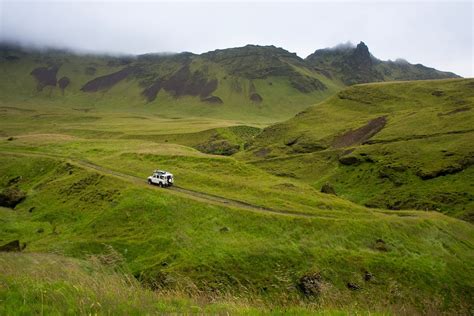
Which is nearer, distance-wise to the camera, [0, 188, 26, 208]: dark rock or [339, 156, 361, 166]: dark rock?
[0, 188, 26, 208]: dark rock

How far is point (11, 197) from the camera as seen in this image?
53.4m

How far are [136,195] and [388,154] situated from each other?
62.8 meters

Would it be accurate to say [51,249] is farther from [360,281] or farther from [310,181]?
[310,181]

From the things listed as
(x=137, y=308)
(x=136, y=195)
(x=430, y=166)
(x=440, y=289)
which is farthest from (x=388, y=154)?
(x=137, y=308)

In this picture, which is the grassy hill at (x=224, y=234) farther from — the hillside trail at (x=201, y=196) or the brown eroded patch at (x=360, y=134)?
the brown eroded patch at (x=360, y=134)

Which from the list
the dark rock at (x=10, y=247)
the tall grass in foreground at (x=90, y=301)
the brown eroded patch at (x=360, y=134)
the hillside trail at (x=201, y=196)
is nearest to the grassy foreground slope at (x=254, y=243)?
the hillside trail at (x=201, y=196)

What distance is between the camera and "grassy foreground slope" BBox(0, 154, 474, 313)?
112ft

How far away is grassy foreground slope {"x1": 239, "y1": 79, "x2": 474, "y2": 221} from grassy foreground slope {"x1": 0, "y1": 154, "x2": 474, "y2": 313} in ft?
69.4

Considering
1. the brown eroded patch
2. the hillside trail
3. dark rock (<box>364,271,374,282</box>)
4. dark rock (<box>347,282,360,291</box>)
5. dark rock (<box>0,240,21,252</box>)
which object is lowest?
dark rock (<box>347,282,360,291</box>)

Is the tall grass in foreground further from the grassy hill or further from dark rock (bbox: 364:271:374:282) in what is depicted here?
dark rock (bbox: 364:271:374:282)

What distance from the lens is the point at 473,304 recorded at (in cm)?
3634

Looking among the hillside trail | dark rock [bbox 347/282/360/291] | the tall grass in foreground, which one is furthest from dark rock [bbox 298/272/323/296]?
the tall grass in foreground

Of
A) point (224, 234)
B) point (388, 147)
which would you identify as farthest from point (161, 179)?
point (388, 147)

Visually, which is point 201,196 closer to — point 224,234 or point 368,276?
point 224,234
